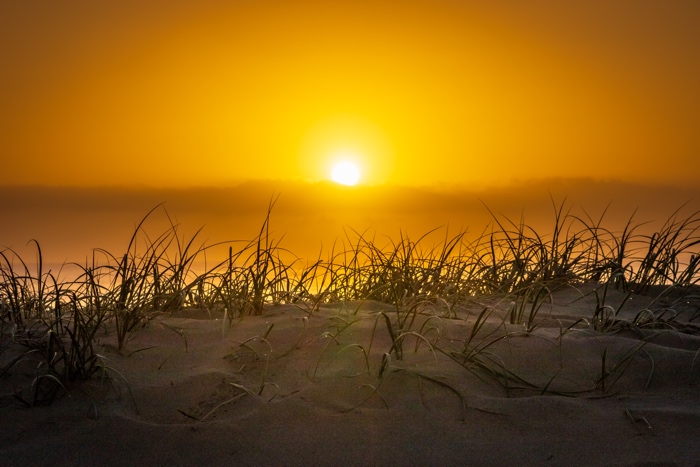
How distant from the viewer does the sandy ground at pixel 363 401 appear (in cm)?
229

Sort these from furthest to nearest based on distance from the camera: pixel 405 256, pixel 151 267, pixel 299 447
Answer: pixel 405 256 → pixel 151 267 → pixel 299 447

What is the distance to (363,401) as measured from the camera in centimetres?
257

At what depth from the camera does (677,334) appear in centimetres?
325

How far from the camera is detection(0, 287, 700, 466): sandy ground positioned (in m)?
2.29

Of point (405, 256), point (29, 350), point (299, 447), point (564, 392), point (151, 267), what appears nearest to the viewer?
point (299, 447)

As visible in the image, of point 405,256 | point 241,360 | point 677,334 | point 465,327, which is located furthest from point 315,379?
point 405,256

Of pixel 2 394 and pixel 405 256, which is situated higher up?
pixel 405 256

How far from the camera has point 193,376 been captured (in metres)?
2.76

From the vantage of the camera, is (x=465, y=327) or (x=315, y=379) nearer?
(x=315, y=379)

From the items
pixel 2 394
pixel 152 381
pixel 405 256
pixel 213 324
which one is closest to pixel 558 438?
pixel 152 381

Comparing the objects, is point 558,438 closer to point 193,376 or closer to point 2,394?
point 193,376

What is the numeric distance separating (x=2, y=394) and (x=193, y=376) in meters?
0.76

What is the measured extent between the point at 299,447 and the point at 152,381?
808mm

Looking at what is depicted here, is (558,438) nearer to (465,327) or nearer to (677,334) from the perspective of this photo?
(465,327)
